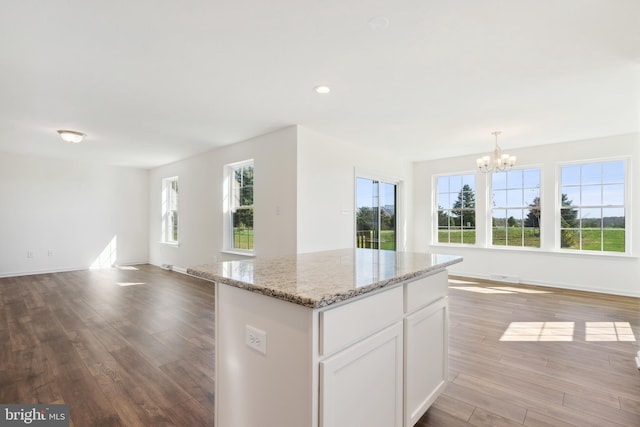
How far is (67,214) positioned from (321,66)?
709 cm

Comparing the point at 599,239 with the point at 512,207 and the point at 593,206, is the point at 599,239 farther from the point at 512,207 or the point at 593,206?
the point at 512,207

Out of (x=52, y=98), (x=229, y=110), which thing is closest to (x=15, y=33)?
(x=52, y=98)

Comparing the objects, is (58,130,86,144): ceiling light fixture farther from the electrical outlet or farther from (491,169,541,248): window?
(491,169,541,248): window

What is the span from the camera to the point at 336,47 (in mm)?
2373

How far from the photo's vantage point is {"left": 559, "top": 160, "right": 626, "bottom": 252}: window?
486 cm

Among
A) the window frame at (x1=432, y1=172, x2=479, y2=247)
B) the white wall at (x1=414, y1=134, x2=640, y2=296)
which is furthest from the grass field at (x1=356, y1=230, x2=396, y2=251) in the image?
the window frame at (x1=432, y1=172, x2=479, y2=247)

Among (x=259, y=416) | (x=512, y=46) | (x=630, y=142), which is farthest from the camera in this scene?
(x=630, y=142)

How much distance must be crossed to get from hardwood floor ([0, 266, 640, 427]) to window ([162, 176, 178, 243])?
9.56 ft

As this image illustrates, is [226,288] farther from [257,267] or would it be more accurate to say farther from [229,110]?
[229,110]

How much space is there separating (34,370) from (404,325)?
2.86 meters

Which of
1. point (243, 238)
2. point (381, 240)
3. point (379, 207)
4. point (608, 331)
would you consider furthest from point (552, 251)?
point (243, 238)

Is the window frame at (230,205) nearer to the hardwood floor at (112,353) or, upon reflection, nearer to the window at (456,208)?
the hardwood floor at (112,353)

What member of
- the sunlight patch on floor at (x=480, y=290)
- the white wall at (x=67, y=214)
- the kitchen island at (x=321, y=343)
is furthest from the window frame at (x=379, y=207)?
the white wall at (x=67, y=214)

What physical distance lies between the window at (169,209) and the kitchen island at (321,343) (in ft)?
21.0
